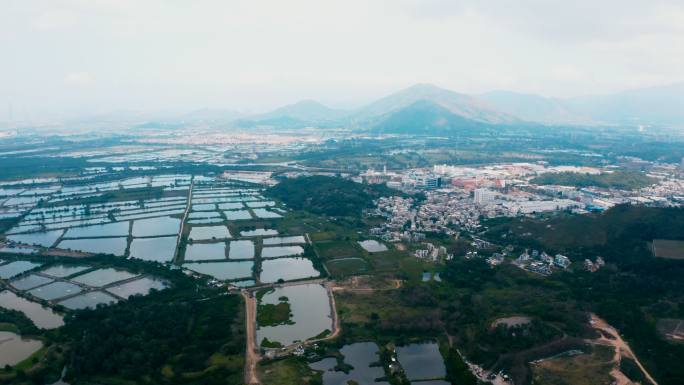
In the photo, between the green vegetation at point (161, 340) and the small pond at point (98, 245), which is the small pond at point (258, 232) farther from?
the green vegetation at point (161, 340)

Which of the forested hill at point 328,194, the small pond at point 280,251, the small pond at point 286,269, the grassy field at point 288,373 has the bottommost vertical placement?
the grassy field at point 288,373

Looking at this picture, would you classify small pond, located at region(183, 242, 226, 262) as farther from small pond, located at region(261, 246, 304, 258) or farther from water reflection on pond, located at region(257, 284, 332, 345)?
water reflection on pond, located at region(257, 284, 332, 345)

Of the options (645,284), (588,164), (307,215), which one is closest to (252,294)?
(307,215)

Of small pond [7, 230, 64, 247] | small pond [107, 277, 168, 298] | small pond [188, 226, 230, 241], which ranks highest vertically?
small pond [7, 230, 64, 247]

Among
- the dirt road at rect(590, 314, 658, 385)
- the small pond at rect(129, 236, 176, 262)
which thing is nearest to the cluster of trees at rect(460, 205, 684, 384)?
the dirt road at rect(590, 314, 658, 385)

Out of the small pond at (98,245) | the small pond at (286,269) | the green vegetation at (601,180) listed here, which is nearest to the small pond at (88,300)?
the small pond at (98,245)

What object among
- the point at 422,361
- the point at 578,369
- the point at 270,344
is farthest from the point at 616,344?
the point at 270,344

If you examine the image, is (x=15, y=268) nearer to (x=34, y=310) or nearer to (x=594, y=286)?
(x=34, y=310)
